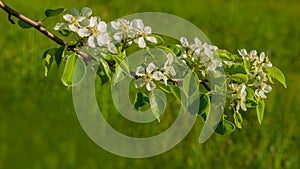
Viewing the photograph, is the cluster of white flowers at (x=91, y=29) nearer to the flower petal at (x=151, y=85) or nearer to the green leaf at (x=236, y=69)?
the flower petal at (x=151, y=85)

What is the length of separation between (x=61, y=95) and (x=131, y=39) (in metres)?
1.74

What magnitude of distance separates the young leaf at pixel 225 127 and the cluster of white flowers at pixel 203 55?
174 millimetres

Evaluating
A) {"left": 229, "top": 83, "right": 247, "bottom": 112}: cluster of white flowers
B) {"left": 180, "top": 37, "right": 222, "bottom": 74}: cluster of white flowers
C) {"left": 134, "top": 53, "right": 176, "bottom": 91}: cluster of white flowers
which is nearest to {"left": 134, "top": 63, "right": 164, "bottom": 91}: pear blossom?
{"left": 134, "top": 53, "right": 176, "bottom": 91}: cluster of white flowers

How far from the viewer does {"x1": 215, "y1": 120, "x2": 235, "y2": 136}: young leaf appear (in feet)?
4.76

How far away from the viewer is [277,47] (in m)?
5.50

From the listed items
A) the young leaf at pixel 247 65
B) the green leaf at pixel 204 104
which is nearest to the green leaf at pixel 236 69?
the young leaf at pixel 247 65

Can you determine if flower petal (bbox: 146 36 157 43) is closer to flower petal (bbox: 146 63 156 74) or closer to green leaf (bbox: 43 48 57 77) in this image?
flower petal (bbox: 146 63 156 74)

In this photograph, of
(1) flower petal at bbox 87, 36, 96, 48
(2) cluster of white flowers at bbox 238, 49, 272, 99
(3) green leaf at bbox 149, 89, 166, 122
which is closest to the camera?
(1) flower petal at bbox 87, 36, 96, 48

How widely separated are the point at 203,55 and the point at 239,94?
0.46 ft

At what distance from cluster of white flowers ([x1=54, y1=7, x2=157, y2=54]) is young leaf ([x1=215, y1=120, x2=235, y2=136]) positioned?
0.31 metres

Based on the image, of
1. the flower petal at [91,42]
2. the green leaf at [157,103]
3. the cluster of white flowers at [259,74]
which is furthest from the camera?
the cluster of white flowers at [259,74]

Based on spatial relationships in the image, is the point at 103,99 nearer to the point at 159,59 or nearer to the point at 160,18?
the point at 159,59

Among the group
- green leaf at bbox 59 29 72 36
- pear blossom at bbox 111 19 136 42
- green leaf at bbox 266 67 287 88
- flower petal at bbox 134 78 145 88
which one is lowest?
flower petal at bbox 134 78 145 88

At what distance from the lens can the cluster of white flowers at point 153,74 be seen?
1.33 meters
